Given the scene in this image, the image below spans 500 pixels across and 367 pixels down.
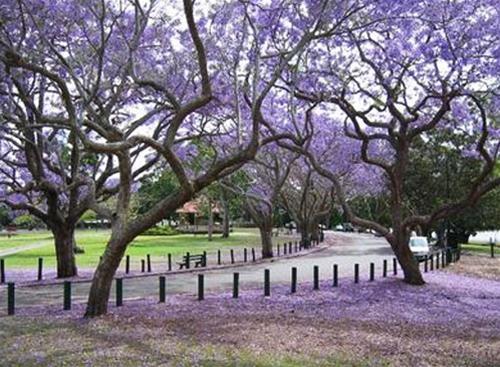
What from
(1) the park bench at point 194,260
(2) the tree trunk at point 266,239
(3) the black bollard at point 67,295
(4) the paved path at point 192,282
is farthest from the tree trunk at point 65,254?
(2) the tree trunk at point 266,239

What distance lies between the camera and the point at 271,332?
34.7 feet

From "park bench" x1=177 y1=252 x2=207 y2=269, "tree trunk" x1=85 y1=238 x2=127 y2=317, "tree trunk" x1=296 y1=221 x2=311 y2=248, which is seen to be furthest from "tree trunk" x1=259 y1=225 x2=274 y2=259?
"tree trunk" x1=85 y1=238 x2=127 y2=317

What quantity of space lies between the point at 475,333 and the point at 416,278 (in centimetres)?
741

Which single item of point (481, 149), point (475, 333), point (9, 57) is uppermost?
point (9, 57)

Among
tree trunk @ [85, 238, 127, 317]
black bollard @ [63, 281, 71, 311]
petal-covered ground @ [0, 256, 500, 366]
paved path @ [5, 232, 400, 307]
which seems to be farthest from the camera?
paved path @ [5, 232, 400, 307]

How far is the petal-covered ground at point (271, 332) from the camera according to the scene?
8.65 metres

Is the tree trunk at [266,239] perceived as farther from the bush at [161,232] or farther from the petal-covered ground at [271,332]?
the bush at [161,232]

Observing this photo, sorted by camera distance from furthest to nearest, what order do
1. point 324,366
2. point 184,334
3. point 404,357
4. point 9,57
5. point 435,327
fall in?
point 9,57 < point 435,327 < point 184,334 < point 404,357 < point 324,366

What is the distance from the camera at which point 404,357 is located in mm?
8750

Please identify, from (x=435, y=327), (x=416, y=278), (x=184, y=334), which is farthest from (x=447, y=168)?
(x=184, y=334)

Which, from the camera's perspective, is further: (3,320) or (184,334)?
(3,320)

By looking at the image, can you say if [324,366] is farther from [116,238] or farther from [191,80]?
[191,80]

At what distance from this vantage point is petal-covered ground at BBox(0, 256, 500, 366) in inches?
340

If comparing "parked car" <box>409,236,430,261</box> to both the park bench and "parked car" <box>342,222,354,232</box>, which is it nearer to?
the park bench
